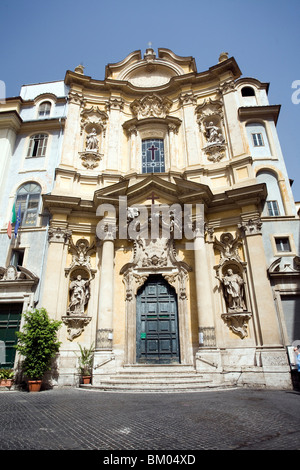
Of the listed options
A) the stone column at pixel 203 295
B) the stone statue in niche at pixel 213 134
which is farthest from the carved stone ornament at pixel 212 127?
the stone column at pixel 203 295

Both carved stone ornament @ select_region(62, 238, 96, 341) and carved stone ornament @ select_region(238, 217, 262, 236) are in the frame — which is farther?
carved stone ornament @ select_region(238, 217, 262, 236)

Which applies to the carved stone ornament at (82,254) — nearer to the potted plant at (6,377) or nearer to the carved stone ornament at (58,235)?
the carved stone ornament at (58,235)

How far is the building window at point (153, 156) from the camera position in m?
16.9

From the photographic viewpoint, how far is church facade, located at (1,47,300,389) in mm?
11523

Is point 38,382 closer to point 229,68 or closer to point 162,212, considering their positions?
point 162,212

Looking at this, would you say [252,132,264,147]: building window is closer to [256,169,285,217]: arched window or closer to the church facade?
the church facade

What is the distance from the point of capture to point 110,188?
1422 cm

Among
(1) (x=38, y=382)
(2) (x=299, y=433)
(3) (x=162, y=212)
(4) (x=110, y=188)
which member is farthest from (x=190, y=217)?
(2) (x=299, y=433)

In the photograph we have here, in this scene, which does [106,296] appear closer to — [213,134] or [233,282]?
[233,282]

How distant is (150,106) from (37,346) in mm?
15112

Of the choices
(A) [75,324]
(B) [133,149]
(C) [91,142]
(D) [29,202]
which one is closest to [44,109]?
(C) [91,142]

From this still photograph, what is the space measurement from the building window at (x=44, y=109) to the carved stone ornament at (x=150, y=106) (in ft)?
17.2

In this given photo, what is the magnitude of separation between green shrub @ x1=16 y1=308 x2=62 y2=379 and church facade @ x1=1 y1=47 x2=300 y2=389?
4.19 ft

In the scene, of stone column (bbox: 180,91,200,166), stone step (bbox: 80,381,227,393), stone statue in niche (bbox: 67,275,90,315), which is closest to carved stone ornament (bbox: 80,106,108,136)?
stone column (bbox: 180,91,200,166)
